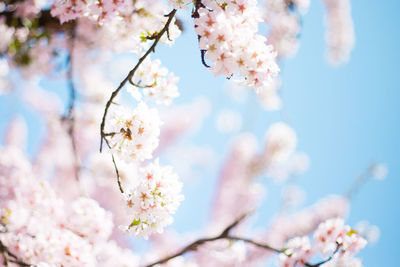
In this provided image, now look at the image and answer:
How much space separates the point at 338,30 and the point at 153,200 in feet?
20.4

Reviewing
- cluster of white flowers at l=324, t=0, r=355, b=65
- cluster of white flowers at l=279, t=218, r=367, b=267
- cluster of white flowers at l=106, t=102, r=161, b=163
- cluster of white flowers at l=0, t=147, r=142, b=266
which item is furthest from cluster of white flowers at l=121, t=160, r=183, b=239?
cluster of white flowers at l=324, t=0, r=355, b=65

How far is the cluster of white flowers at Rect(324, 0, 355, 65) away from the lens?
651 cm

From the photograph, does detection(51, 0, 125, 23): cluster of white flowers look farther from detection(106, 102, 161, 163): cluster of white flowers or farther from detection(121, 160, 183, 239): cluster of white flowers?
detection(121, 160, 183, 239): cluster of white flowers

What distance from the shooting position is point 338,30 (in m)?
6.72

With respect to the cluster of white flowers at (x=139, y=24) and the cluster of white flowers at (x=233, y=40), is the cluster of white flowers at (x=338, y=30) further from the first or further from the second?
the cluster of white flowers at (x=233, y=40)

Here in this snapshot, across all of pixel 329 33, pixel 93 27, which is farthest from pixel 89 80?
pixel 329 33

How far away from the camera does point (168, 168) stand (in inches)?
72.1

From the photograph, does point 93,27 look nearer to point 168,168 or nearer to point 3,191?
point 3,191

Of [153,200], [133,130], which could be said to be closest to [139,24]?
[133,130]

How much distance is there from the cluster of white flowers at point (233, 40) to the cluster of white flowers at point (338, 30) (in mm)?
5531

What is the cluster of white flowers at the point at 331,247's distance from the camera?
2027 millimetres

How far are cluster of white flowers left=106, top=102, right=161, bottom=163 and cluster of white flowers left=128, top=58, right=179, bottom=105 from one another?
0.44 ft

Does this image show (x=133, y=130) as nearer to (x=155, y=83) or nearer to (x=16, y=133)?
(x=155, y=83)

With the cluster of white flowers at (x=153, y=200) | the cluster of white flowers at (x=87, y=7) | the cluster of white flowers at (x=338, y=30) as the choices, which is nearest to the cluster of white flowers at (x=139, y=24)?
the cluster of white flowers at (x=87, y=7)
